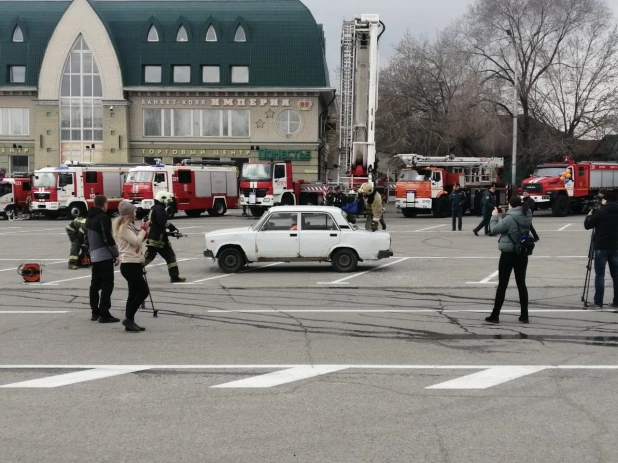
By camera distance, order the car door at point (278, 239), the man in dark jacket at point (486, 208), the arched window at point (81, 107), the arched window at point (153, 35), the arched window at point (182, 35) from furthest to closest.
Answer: the arched window at point (153, 35) < the arched window at point (182, 35) < the arched window at point (81, 107) < the man in dark jacket at point (486, 208) < the car door at point (278, 239)

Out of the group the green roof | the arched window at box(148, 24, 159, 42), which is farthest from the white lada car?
the arched window at box(148, 24, 159, 42)

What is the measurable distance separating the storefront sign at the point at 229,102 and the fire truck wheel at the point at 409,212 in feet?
66.1

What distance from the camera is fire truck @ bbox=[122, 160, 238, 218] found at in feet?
132

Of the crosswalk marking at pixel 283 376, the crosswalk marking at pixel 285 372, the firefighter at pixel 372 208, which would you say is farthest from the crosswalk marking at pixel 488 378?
the firefighter at pixel 372 208

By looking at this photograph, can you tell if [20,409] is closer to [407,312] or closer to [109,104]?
[407,312]

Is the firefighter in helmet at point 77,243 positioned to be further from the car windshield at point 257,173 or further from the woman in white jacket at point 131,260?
the car windshield at point 257,173

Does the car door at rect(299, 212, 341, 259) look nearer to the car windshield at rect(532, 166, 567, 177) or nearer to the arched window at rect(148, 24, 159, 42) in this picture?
the car windshield at rect(532, 166, 567, 177)

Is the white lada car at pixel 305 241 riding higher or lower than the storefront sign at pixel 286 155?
lower

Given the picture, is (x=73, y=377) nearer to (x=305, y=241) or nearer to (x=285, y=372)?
(x=285, y=372)

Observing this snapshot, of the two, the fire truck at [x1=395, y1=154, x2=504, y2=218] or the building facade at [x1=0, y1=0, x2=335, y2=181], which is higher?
the building facade at [x1=0, y1=0, x2=335, y2=181]

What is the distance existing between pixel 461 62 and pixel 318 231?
35464 millimetres

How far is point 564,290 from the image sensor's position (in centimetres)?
1513

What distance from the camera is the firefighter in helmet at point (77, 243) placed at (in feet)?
63.2

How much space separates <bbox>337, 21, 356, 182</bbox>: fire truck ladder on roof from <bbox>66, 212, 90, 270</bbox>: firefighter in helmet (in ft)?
62.1
